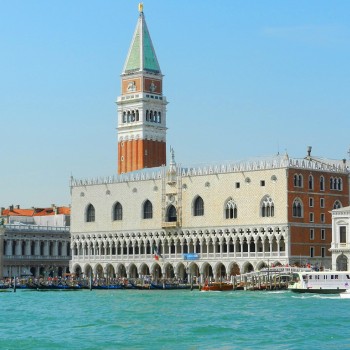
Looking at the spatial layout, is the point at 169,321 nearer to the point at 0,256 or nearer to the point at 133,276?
the point at 133,276

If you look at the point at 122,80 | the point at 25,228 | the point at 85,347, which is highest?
the point at 122,80

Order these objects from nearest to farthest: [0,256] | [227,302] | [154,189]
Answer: [227,302], [154,189], [0,256]

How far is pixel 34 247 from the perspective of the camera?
4227 inches

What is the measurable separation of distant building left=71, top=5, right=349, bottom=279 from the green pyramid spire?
0.46 feet

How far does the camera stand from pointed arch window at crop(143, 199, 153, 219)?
92.4 meters

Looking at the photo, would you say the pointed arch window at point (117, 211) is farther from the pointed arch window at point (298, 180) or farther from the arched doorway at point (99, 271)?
the pointed arch window at point (298, 180)

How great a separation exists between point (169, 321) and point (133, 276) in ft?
152

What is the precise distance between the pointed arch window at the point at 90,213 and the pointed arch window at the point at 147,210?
21.7ft

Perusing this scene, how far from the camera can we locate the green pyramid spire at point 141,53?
10544 centimetres

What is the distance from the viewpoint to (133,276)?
94.4 metres

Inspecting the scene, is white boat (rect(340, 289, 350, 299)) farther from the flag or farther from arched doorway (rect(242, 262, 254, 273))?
the flag

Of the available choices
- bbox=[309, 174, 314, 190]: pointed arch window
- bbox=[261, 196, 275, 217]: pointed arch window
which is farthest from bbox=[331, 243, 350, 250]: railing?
bbox=[309, 174, 314, 190]: pointed arch window

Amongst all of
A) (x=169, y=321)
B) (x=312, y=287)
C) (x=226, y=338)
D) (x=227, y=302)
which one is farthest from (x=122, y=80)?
(x=226, y=338)

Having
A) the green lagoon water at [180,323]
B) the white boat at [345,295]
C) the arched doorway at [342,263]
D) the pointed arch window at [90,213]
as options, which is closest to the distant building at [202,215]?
the pointed arch window at [90,213]
